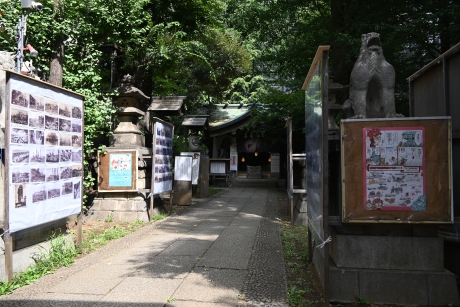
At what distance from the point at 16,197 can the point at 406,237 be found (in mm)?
4478

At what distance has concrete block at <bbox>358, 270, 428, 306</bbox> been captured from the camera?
3648mm

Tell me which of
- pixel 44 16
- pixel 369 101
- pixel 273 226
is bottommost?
pixel 273 226

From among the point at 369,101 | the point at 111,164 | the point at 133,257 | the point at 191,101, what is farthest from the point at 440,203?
the point at 191,101

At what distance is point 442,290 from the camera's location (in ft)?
11.9

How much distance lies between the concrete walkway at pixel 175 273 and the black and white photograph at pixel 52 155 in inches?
60.2

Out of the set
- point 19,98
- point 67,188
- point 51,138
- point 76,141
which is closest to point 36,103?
point 19,98

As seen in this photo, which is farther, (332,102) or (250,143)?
(250,143)

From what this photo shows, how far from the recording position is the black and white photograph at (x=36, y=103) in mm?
4477

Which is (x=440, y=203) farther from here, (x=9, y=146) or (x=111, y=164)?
(x=111, y=164)

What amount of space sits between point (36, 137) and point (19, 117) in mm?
391

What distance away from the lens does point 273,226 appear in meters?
8.29

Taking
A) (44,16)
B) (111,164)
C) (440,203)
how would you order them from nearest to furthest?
1. (440,203)
2. (44,16)
3. (111,164)

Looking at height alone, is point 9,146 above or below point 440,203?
above

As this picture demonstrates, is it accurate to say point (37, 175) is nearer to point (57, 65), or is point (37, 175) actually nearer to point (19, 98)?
point (19, 98)
